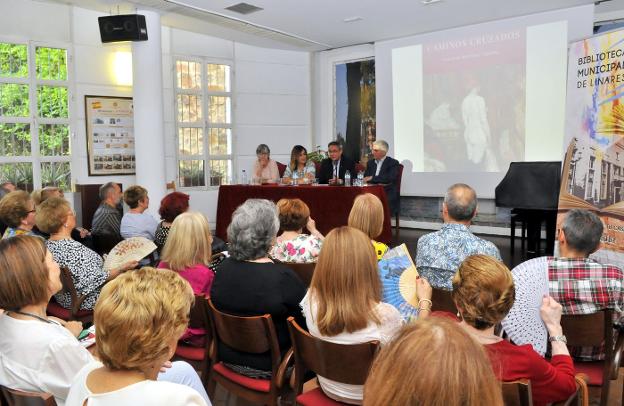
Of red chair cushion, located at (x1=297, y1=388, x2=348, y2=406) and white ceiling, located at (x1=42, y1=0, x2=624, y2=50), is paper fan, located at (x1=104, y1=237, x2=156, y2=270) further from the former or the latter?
white ceiling, located at (x1=42, y1=0, x2=624, y2=50)

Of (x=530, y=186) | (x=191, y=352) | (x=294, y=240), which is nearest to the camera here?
(x=191, y=352)

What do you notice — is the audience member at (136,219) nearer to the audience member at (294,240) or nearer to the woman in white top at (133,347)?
the audience member at (294,240)

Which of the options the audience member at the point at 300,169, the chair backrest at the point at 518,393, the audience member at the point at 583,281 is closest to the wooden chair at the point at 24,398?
the chair backrest at the point at 518,393

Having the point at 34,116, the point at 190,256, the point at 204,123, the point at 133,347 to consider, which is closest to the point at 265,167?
the point at 204,123

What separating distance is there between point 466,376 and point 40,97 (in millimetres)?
8124

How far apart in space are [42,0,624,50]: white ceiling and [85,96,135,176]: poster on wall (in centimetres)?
141

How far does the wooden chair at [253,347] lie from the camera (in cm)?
209

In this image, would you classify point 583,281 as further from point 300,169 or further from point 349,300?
point 300,169

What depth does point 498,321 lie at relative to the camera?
1.63m

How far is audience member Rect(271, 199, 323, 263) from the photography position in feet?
10.4

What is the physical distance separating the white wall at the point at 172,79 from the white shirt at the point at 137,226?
4.04 metres

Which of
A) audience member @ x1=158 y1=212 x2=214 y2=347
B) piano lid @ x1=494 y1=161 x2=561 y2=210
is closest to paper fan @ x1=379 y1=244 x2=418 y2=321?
audience member @ x1=158 y1=212 x2=214 y2=347

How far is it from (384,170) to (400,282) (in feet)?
16.6

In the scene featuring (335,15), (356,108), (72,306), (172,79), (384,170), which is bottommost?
(72,306)
